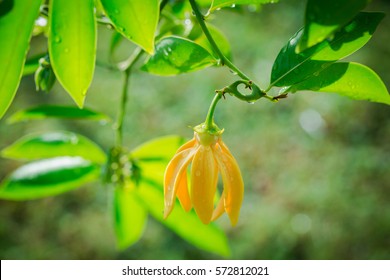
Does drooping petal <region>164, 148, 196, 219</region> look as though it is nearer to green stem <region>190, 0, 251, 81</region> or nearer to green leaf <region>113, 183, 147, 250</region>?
green stem <region>190, 0, 251, 81</region>

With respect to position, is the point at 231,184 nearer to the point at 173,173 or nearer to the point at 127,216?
the point at 173,173

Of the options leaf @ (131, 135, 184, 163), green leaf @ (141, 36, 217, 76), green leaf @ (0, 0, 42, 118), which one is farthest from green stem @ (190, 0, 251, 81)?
leaf @ (131, 135, 184, 163)

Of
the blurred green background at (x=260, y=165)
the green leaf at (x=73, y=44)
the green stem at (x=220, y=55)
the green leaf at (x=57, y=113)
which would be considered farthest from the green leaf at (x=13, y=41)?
the blurred green background at (x=260, y=165)

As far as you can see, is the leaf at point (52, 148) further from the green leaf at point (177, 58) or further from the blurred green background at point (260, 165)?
the blurred green background at point (260, 165)

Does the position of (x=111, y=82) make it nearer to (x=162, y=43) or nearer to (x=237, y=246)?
(x=237, y=246)

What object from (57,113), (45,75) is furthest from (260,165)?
(45,75)

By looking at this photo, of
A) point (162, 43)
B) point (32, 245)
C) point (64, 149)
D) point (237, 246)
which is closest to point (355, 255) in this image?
point (237, 246)
